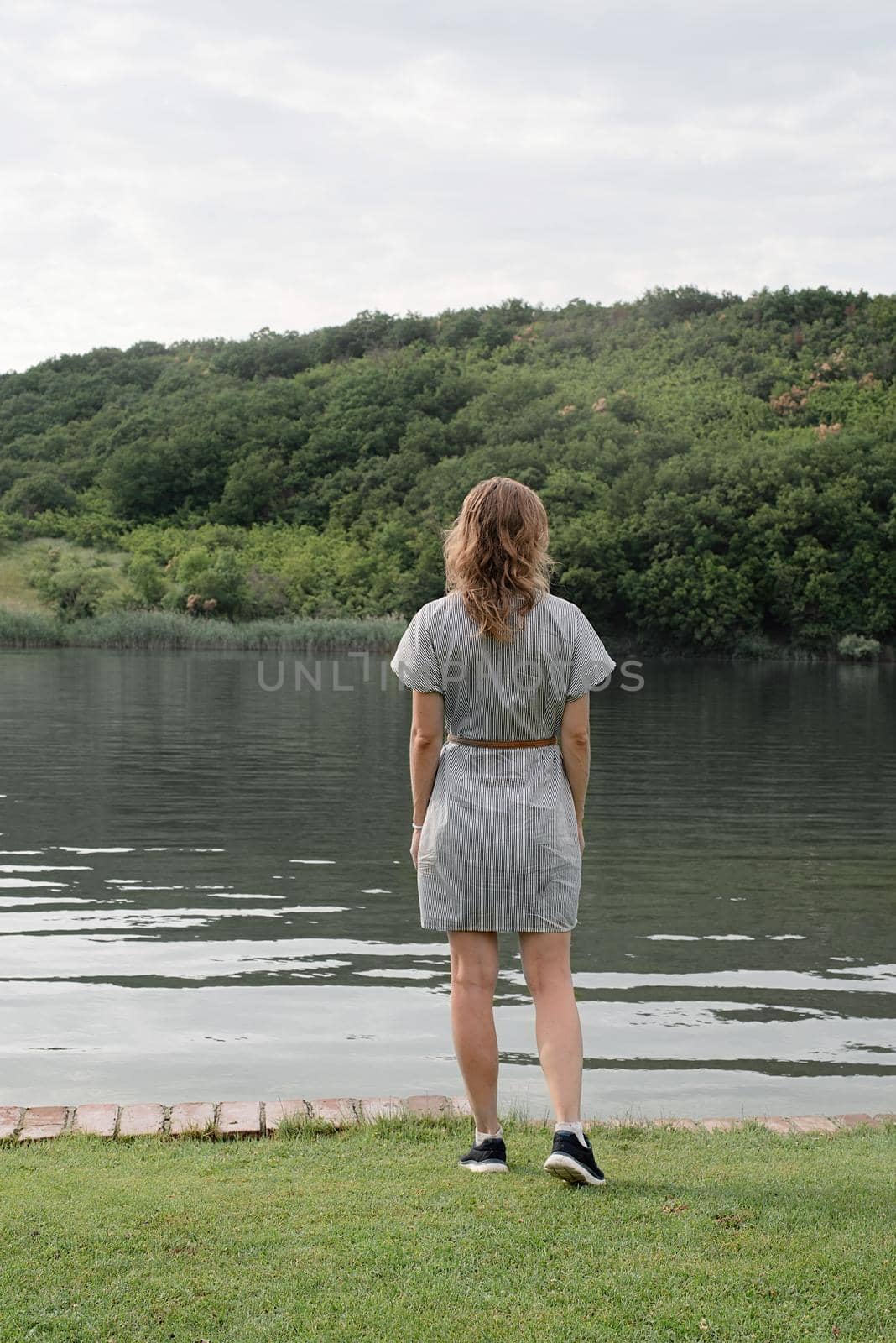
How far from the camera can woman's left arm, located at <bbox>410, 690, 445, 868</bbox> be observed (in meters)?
4.39

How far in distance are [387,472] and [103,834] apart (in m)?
76.9

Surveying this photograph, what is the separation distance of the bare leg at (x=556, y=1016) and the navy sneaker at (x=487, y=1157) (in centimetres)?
21

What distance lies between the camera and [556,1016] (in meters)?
4.31

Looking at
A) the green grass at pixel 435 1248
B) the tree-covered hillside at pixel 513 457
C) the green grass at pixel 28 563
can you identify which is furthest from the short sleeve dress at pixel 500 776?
the green grass at pixel 28 563

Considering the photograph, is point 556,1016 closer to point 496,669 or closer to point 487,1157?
point 487,1157

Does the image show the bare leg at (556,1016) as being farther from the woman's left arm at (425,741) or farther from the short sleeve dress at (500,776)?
the woman's left arm at (425,741)

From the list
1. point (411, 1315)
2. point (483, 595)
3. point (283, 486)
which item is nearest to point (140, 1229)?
point (411, 1315)

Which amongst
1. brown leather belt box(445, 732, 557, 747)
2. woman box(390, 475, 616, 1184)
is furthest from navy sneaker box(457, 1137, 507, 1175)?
brown leather belt box(445, 732, 557, 747)

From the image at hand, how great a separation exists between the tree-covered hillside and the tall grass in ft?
28.2

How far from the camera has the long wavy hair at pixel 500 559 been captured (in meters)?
4.36

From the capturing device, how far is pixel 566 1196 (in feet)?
12.8

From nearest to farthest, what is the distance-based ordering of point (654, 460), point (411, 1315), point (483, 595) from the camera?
point (411, 1315), point (483, 595), point (654, 460)

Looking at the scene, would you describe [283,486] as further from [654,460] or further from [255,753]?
[255,753]

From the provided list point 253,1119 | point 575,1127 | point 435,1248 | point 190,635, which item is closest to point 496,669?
point 575,1127
